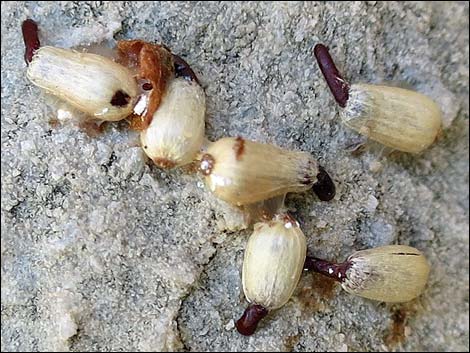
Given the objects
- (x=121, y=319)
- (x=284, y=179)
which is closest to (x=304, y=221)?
(x=284, y=179)

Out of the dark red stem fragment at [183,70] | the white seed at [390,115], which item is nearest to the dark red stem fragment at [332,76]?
the white seed at [390,115]

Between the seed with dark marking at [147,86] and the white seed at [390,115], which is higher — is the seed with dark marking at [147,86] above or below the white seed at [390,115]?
above

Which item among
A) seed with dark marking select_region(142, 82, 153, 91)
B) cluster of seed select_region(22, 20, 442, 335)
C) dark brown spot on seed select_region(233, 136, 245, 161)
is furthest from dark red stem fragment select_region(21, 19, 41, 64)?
dark brown spot on seed select_region(233, 136, 245, 161)

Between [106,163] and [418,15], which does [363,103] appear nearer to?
[418,15]

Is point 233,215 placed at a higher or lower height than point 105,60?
lower

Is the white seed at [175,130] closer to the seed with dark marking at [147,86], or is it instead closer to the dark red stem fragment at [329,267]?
the seed with dark marking at [147,86]

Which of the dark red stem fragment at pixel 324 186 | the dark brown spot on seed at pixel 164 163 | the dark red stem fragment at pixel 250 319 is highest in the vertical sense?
the dark brown spot on seed at pixel 164 163
